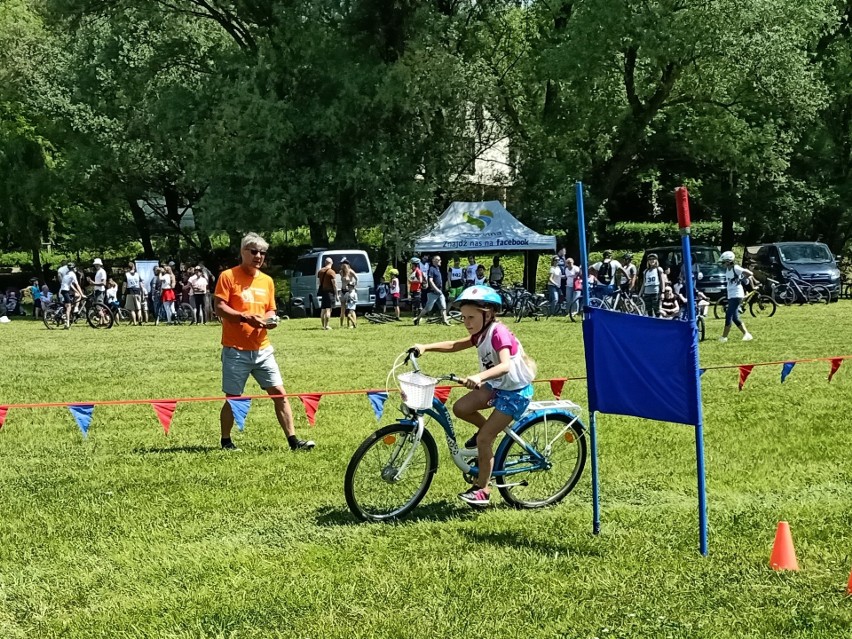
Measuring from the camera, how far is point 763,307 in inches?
1065

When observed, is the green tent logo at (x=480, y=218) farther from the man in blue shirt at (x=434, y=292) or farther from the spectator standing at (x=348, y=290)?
the spectator standing at (x=348, y=290)

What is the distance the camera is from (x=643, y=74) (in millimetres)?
34469

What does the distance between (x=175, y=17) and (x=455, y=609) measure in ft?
Result: 112

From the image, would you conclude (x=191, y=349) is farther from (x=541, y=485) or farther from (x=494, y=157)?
(x=494, y=157)

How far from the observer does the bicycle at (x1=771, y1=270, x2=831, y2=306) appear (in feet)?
103

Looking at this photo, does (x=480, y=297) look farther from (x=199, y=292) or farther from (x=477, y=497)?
(x=199, y=292)

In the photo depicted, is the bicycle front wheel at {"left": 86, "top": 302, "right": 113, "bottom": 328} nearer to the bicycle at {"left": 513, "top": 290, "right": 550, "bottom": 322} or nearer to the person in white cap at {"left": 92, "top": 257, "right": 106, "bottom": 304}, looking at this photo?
the person in white cap at {"left": 92, "top": 257, "right": 106, "bottom": 304}

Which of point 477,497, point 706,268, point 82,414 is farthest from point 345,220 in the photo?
point 477,497

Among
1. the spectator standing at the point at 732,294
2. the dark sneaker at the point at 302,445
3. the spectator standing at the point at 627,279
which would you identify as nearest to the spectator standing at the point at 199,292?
the spectator standing at the point at 627,279

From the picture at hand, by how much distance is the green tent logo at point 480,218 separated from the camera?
3288 cm

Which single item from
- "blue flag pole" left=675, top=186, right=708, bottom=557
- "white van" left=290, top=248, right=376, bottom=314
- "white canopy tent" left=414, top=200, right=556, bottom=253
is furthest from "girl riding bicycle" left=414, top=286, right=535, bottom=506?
"white canopy tent" left=414, top=200, right=556, bottom=253

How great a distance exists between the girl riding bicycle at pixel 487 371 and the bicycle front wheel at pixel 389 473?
30cm

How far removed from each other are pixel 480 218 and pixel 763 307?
31.6ft

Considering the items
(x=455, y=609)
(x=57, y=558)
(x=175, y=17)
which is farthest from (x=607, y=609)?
(x=175, y=17)
